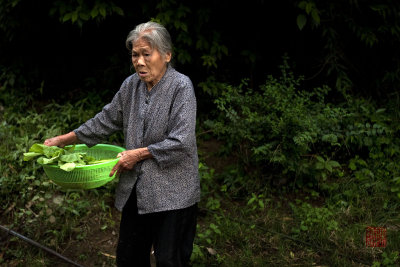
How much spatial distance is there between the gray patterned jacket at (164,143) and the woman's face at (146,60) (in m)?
0.07

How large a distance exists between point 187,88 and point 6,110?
150 inches

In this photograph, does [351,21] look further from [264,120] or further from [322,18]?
[264,120]

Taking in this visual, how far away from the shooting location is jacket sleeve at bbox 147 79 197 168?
2254mm

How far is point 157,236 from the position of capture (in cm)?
249

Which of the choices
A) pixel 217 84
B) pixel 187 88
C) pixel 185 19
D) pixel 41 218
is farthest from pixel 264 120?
pixel 41 218

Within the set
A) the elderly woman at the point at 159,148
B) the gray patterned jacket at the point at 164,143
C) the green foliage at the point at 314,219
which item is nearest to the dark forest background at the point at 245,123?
the green foliage at the point at 314,219

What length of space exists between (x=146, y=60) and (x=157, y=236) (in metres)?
0.98

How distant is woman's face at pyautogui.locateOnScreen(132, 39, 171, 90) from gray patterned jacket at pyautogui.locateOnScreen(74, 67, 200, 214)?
65 mm

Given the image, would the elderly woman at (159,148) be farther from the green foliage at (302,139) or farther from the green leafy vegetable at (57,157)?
the green foliage at (302,139)

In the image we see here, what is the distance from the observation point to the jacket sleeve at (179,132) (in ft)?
7.39

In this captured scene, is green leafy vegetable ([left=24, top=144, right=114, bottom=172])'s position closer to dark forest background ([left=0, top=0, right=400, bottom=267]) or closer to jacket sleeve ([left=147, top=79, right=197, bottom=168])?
jacket sleeve ([left=147, top=79, right=197, bottom=168])

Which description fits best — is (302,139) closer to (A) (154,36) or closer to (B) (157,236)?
(B) (157,236)

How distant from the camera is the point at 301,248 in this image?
3.41 metres

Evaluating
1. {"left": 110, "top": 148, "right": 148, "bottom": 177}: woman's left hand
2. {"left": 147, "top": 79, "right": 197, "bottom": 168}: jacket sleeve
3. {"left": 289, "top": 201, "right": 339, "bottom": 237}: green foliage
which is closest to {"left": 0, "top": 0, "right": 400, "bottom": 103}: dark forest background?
{"left": 289, "top": 201, "right": 339, "bottom": 237}: green foliage
